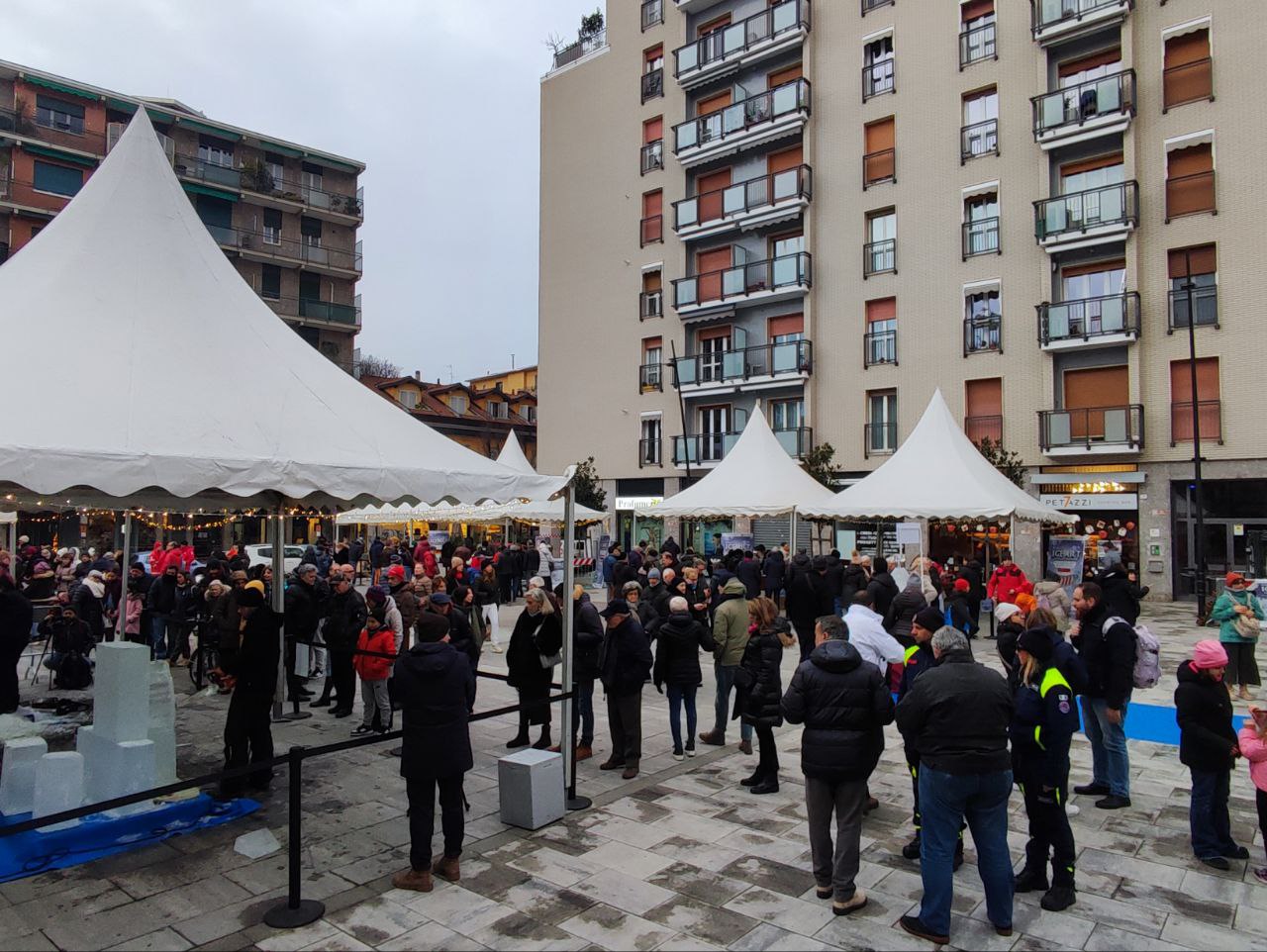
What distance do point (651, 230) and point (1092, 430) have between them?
18230mm

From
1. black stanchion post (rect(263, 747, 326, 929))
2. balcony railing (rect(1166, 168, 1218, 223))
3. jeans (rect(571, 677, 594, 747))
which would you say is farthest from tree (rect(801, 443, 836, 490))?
black stanchion post (rect(263, 747, 326, 929))

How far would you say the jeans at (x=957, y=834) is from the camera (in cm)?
429

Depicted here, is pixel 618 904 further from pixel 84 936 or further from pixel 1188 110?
pixel 1188 110

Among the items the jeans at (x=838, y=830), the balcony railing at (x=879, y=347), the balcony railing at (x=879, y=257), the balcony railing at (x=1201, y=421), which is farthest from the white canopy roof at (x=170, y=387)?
the balcony railing at (x=879, y=257)

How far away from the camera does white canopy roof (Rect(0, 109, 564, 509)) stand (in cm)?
508

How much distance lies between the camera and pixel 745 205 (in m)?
29.3

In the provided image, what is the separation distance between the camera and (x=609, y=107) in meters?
34.2

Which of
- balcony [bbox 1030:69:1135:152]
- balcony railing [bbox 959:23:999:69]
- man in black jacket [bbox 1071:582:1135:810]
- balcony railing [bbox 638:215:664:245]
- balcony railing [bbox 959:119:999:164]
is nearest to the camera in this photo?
man in black jacket [bbox 1071:582:1135:810]

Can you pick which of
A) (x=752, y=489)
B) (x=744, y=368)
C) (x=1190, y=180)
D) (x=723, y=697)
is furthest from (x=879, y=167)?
(x=723, y=697)

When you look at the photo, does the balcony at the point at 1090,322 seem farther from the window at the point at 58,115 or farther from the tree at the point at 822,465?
the window at the point at 58,115

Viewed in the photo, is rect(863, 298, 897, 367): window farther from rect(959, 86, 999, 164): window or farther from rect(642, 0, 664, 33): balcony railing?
rect(642, 0, 664, 33): balcony railing

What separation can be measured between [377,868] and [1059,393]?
913 inches

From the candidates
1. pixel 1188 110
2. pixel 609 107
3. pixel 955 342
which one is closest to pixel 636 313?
pixel 609 107

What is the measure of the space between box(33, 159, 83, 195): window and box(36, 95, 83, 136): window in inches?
69.6
